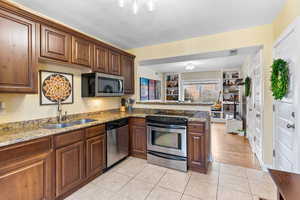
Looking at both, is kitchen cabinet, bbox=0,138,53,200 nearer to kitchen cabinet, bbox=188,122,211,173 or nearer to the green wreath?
kitchen cabinet, bbox=188,122,211,173

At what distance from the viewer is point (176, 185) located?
218 centimetres

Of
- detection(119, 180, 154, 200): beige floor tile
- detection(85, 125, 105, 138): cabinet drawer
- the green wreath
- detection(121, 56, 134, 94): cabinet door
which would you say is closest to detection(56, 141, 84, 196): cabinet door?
detection(85, 125, 105, 138): cabinet drawer

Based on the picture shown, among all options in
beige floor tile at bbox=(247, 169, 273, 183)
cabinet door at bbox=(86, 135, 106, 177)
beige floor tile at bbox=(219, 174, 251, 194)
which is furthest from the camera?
beige floor tile at bbox=(247, 169, 273, 183)

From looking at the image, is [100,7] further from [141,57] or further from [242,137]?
[242,137]

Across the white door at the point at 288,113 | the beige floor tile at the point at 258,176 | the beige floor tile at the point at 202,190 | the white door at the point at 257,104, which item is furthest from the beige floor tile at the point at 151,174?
the white door at the point at 257,104

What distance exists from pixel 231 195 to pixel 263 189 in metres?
0.53

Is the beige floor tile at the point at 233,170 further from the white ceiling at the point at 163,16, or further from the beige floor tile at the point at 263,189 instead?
the white ceiling at the point at 163,16

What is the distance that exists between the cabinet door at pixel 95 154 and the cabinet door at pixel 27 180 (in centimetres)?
54

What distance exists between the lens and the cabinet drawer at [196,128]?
A: 8.06 feet

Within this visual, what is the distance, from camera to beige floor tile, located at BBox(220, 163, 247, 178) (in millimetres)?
2463

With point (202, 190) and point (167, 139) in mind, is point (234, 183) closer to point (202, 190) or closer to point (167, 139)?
point (202, 190)

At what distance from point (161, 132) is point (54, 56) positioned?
6.87 ft

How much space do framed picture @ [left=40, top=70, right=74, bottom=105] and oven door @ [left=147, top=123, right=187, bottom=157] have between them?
5.12 feet

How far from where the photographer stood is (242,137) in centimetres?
447
